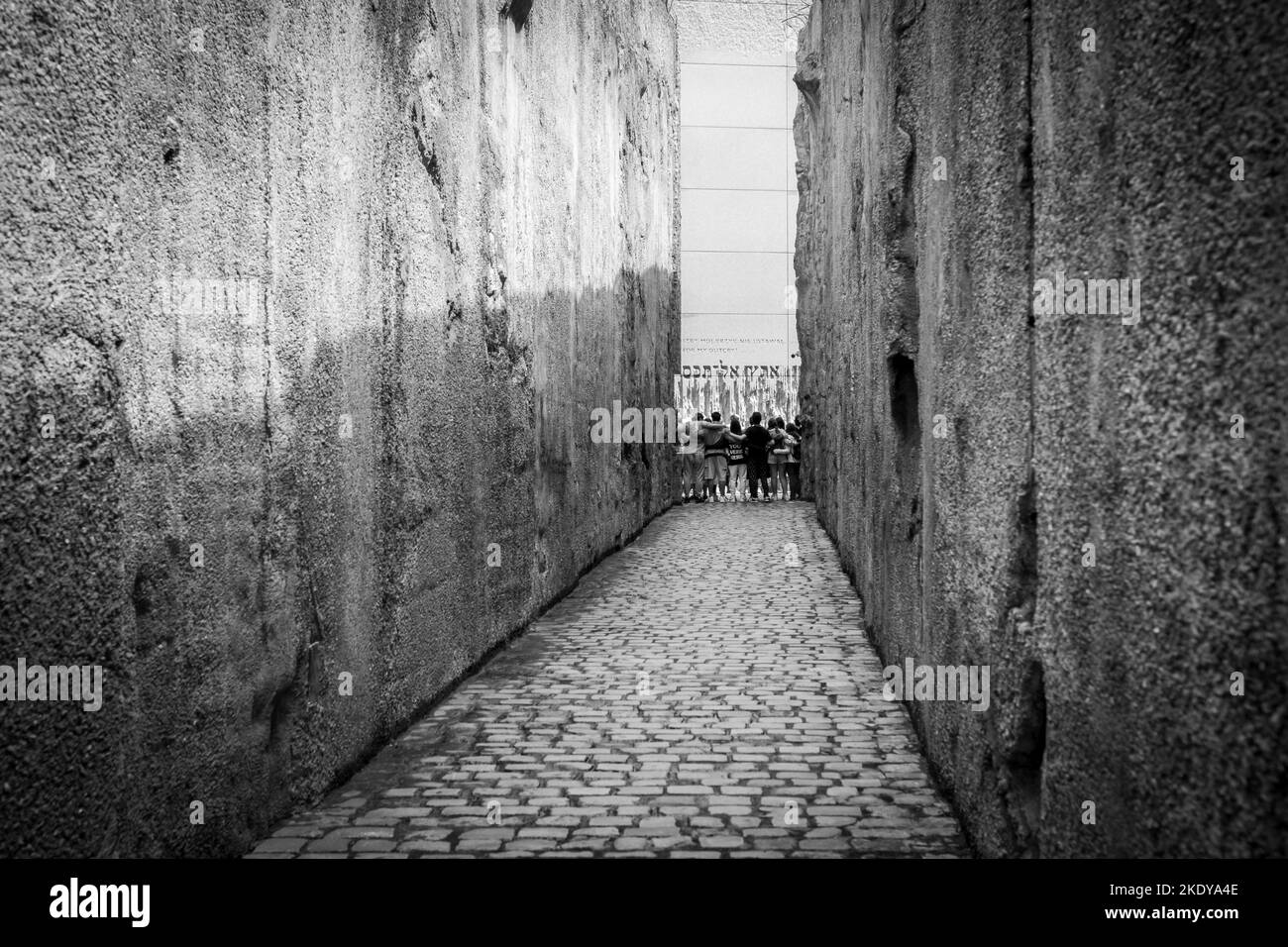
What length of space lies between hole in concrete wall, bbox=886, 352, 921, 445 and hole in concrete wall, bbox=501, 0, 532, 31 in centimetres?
375

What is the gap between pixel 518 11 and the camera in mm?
7828

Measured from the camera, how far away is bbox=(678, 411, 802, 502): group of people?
20062mm

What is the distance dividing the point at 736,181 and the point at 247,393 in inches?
879

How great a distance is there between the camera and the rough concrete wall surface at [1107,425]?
1.67 metres

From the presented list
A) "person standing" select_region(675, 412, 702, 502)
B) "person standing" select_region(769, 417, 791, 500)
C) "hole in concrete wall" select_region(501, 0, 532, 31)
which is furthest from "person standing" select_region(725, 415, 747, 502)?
"hole in concrete wall" select_region(501, 0, 532, 31)

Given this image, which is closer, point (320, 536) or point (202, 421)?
point (202, 421)

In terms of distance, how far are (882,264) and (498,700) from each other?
298 centimetres

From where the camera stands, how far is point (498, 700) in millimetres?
5969

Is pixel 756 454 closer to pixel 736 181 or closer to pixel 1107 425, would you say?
pixel 736 181

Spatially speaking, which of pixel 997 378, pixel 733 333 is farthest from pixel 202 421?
pixel 733 333

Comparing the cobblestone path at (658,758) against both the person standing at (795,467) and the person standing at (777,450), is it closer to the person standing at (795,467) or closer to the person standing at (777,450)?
the person standing at (777,450)

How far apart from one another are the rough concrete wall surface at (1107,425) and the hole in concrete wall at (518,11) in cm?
370

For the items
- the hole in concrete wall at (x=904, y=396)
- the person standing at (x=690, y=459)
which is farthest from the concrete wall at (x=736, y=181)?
the hole in concrete wall at (x=904, y=396)

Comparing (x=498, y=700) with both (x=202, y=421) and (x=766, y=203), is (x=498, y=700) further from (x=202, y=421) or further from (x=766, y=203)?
(x=766, y=203)
